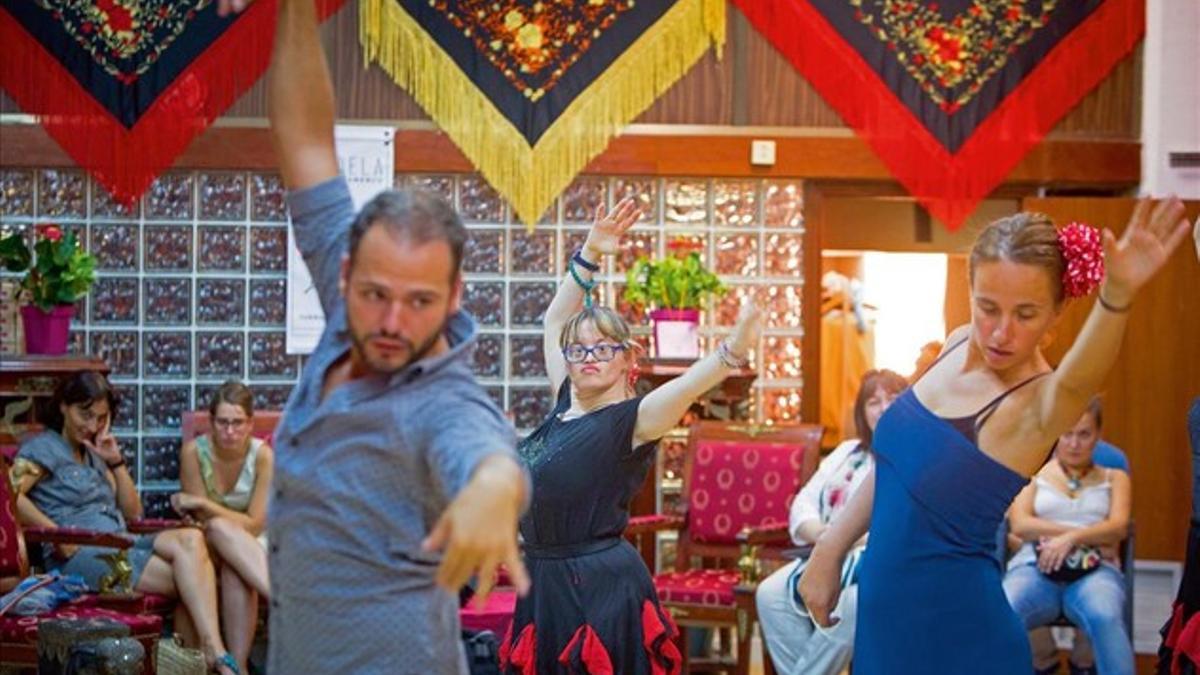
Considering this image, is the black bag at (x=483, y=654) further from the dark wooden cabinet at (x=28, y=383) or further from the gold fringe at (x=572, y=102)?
the gold fringe at (x=572, y=102)

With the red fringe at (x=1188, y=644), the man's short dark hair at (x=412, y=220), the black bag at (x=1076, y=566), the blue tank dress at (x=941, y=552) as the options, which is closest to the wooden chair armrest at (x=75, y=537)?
the black bag at (x=1076, y=566)

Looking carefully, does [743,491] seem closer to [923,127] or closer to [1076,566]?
[1076,566]

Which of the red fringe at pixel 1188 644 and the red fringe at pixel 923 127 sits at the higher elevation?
the red fringe at pixel 923 127

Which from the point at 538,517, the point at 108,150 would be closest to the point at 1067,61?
the point at 108,150

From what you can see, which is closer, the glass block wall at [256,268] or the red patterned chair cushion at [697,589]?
the red patterned chair cushion at [697,589]

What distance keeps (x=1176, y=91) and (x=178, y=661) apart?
15.5 feet

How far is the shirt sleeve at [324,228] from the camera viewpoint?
2611mm

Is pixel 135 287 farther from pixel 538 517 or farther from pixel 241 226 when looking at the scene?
pixel 538 517

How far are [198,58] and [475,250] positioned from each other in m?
1.40

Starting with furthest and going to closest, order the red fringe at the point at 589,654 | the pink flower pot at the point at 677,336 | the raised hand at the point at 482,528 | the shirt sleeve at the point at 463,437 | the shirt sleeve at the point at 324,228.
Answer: the pink flower pot at the point at 677,336 < the red fringe at the point at 589,654 < the shirt sleeve at the point at 324,228 < the shirt sleeve at the point at 463,437 < the raised hand at the point at 482,528

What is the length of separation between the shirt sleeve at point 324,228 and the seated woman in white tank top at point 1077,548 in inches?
176

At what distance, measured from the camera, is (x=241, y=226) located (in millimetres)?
8586

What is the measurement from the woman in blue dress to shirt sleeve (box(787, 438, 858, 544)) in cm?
332

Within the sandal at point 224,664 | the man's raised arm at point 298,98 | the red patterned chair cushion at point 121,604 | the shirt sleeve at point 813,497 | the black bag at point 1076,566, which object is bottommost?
the sandal at point 224,664
